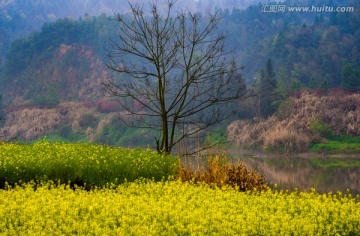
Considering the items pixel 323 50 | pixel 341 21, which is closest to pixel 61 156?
pixel 323 50

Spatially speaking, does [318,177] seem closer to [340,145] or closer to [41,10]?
[340,145]

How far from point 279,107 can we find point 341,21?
2717cm

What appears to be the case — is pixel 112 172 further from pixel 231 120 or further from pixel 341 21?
pixel 341 21

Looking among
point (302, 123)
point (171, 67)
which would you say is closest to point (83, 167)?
point (171, 67)

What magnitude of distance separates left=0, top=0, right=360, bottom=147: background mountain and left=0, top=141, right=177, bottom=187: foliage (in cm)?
3627

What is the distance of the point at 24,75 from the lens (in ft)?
268

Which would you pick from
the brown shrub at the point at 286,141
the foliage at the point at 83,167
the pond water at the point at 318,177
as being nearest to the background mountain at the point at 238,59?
the brown shrub at the point at 286,141

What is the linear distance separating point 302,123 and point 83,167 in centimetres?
3512

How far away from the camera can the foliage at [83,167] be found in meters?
13.8

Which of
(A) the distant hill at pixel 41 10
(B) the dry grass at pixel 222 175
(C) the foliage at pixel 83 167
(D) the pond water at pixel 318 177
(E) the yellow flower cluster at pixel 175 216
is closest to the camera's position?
(E) the yellow flower cluster at pixel 175 216

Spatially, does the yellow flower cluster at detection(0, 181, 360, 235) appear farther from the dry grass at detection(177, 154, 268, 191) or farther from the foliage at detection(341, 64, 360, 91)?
the foliage at detection(341, 64, 360, 91)

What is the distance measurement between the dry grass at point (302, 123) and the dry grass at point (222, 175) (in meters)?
29.3

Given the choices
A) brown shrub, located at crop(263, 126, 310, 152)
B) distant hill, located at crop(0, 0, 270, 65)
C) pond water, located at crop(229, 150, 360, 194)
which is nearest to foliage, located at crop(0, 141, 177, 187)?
pond water, located at crop(229, 150, 360, 194)

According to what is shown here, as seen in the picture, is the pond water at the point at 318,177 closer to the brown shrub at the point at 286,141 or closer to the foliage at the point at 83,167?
the foliage at the point at 83,167
